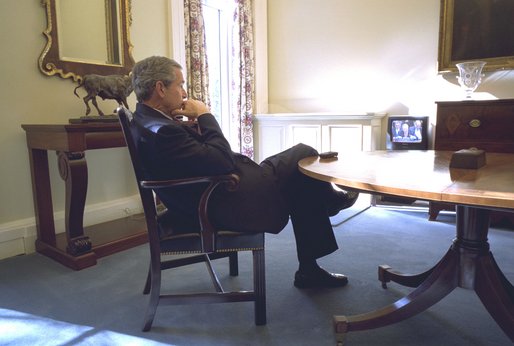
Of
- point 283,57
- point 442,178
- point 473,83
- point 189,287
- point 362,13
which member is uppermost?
point 362,13

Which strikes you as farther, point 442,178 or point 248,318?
point 248,318

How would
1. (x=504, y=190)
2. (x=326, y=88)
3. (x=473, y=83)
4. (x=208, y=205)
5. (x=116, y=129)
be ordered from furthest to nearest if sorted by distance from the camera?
(x=326, y=88) < (x=473, y=83) < (x=116, y=129) < (x=208, y=205) < (x=504, y=190)

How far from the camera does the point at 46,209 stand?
97.4 inches

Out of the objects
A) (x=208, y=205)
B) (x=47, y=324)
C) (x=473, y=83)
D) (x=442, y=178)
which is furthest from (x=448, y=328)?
(x=473, y=83)

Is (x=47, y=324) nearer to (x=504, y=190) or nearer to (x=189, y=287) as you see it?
(x=189, y=287)

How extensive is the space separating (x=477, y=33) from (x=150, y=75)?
2.89 m

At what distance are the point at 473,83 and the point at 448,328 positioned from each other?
2.27m

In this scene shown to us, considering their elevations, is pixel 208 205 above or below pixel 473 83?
below

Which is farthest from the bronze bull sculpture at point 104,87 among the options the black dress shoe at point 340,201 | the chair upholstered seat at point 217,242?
the black dress shoe at point 340,201

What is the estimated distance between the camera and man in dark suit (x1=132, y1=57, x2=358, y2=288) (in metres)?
1.44

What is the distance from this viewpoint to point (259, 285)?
1566mm

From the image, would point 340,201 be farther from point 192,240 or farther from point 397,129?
point 397,129

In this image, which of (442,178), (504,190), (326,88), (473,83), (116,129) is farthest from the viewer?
(326,88)

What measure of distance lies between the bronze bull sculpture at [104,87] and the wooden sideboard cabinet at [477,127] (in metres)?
2.35
